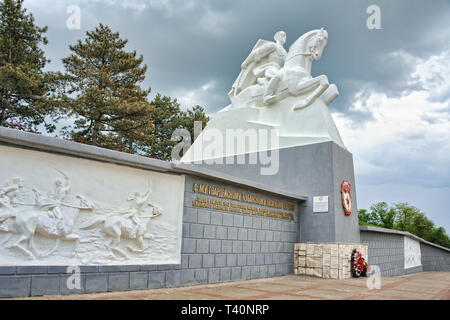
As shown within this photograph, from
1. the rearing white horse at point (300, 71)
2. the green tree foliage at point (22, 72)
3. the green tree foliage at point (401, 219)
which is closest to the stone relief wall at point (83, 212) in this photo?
the rearing white horse at point (300, 71)

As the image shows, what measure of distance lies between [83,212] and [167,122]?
21559mm

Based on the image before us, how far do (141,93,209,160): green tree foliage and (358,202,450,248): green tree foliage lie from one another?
658 inches

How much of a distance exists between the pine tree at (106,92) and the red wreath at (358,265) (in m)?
12.8

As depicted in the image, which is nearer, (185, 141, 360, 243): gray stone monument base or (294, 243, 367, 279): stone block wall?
(294, 243, 367, 279): stone block wall

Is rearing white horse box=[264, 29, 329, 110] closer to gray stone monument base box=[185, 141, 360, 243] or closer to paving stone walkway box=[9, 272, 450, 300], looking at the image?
gray stone monument base box=[185, 141, 360, 243]

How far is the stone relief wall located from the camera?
452 centimetres

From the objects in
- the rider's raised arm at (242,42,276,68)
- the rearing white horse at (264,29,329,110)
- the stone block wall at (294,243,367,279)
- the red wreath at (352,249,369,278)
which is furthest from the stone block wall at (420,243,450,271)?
the rider's raised arm at (242,42,276,68)

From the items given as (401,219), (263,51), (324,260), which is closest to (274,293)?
(324,260)

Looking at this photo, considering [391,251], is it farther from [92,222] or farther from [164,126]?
[164,126]

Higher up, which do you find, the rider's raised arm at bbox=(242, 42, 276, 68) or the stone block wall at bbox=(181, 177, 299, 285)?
the rider's raised arm at bbox=(242, 42, 276, 68)

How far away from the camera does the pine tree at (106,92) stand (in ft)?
59.5

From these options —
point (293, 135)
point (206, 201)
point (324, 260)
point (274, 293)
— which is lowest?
point (274, 293)

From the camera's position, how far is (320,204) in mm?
9617
